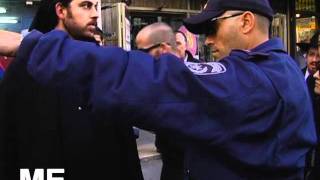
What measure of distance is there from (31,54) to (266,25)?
30.3 inches

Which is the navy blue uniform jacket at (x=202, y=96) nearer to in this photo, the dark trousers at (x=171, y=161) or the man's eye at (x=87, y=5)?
the man's eye at (x=87, y=5)

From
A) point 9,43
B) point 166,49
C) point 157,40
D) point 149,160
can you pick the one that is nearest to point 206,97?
point 9,43

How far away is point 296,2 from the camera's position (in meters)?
15.0

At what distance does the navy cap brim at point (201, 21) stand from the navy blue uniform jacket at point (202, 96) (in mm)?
228

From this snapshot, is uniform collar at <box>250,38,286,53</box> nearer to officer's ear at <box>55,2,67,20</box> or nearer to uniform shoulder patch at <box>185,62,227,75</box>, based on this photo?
uniform shoulder patch at <box>185,62,227,75</box>

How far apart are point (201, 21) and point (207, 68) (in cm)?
35

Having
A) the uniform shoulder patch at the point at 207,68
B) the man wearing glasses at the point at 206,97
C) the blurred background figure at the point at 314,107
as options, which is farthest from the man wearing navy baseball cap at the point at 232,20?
the blurred background figure at the point at 314,107

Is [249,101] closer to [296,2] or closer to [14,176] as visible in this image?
[14,176]

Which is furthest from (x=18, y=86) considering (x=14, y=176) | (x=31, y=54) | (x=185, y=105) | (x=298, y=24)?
(x=298, y=24)

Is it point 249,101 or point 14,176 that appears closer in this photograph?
point 249,101

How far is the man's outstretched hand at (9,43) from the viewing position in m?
1.40

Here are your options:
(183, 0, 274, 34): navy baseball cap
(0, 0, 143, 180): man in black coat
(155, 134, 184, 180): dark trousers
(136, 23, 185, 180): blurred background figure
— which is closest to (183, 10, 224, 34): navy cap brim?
(183, 0, 274, 34): navy baseball cap

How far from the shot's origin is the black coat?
2.47 meters

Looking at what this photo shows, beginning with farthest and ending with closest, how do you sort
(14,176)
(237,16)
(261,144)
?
1. (14,176)
2. (237,16)
3. (261,144)
